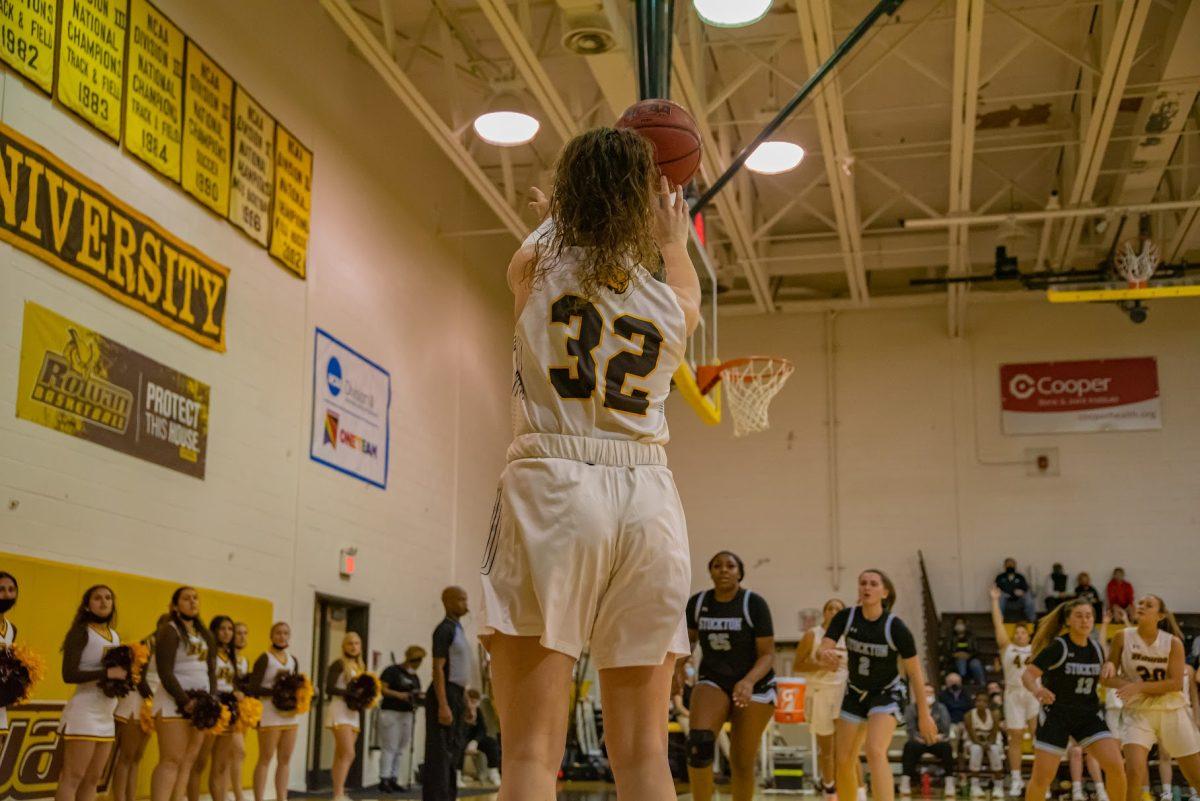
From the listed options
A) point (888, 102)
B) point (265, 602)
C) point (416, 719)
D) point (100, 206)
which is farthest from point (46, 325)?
point (888, 102)

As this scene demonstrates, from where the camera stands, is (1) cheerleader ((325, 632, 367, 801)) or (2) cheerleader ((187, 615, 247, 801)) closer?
(2) cheerleader ((187, 615, 247, 801))

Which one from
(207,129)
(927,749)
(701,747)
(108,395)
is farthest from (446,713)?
(927,749)

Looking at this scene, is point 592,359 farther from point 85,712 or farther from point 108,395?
point 108,395

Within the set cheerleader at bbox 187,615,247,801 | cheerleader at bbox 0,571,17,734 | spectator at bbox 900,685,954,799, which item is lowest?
spectator at bbox 900,685,954,799

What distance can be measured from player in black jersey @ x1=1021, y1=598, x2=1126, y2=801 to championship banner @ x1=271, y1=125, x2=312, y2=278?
8.72m

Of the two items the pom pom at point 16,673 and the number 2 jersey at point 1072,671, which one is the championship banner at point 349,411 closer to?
the pom pom at point 16,673

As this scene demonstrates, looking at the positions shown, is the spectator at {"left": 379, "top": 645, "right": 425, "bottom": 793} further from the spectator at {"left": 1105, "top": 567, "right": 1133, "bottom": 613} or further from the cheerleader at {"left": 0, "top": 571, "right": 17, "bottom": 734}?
the spectator at {"left": 1105, "top": 567, "right": 1133, "bottom": 613}

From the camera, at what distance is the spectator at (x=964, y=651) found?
20.1 m

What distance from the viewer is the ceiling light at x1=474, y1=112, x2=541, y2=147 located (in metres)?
13.1

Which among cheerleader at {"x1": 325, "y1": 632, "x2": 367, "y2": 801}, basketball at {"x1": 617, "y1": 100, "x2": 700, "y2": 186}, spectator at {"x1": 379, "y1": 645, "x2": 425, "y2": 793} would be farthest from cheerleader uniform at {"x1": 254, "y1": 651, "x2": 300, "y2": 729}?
basketball at {"x1": 617, "y1": 100, "x2": 700, "y2": 186}

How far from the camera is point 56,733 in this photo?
10000 millimetres

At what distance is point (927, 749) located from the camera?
17.8m

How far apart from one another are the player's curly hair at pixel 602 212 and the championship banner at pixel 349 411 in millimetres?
11806

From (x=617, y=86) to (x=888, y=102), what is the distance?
6.76 m
